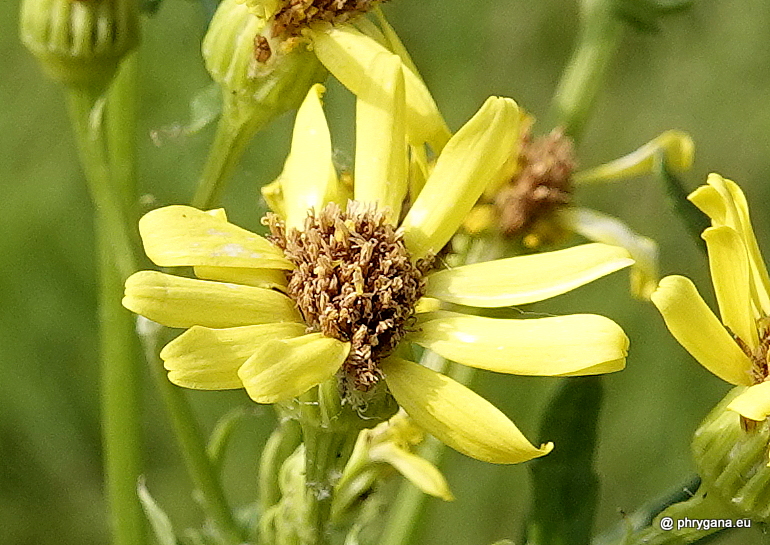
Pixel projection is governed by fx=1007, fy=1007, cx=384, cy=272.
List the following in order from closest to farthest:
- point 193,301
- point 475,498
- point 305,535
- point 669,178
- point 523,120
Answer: point 193,301
point 305,535
point 669,178
point 523,120
point 475,498

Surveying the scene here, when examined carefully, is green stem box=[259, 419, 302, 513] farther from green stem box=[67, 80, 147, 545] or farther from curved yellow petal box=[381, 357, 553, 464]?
green stem box=[67, 80, 147, 545]

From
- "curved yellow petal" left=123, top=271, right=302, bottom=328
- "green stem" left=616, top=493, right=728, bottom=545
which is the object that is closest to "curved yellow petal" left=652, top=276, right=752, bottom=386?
"green stem" left=616, top=493, right=728, bottom=545

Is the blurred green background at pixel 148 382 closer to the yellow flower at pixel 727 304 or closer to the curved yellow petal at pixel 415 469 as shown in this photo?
the curved yellow petal at pixel 415 469

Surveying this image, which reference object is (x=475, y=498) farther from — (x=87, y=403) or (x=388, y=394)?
(x=388, y=394)

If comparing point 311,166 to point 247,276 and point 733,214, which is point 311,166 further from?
point 733,214

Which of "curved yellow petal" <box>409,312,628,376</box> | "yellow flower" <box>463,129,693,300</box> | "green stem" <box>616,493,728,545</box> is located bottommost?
"green stem" <box>616,493,728,545</box>

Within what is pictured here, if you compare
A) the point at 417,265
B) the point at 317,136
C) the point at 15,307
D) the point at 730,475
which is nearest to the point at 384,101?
the point at 317,136

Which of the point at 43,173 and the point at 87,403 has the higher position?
the point at 43,173
